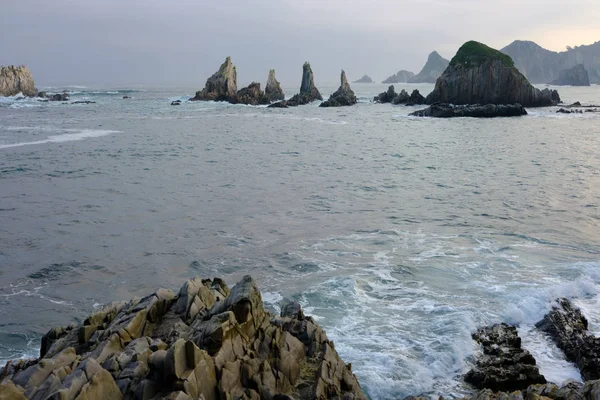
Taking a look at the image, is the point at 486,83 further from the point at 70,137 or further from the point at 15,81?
the point at 15,81

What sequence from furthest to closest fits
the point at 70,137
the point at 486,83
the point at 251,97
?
the point at 251,97, the point at 486,83, the point at 70,137

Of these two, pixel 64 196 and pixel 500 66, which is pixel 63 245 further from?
pixel 500 66

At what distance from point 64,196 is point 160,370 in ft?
70.6

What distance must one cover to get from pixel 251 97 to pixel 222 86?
40.2 feet

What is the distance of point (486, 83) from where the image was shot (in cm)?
9981

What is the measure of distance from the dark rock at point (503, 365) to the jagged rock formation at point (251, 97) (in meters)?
A: 115

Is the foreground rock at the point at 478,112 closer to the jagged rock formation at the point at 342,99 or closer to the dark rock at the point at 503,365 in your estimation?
the jagged rock formation at the point at 342,99

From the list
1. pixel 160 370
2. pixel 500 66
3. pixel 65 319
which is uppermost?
pixel 500 66

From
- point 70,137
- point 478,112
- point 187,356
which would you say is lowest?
point 187,356

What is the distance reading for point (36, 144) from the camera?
45656 mm

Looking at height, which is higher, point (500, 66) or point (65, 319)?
point (500, 66)

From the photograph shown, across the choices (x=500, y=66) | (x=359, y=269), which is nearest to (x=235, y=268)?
(x=359, y=269)

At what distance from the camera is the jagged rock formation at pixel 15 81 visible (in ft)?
440

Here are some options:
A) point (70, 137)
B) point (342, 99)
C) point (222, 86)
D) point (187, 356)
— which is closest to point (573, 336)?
point (187, 356)
